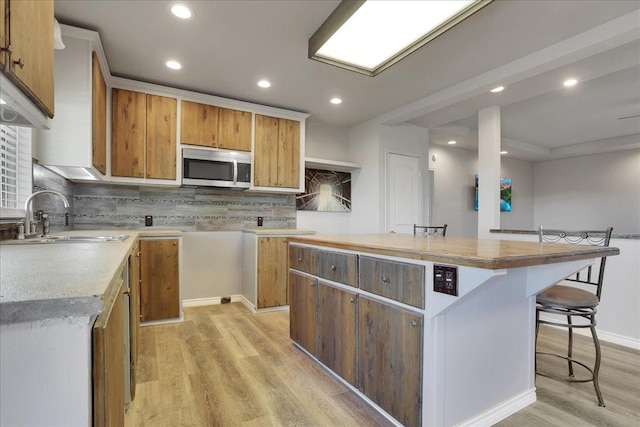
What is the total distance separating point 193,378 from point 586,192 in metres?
8.03

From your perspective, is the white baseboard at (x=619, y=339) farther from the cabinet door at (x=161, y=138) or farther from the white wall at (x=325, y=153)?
the cabinet door at (x=161, y=138)

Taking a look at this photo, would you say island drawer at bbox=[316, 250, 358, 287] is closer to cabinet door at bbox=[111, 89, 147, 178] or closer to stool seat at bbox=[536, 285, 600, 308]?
stool seat at bbox=[536, 285, 600, 308]

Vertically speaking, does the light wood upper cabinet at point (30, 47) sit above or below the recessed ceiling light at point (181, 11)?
below

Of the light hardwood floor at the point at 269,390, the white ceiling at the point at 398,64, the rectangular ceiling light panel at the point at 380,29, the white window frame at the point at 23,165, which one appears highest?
the white ceiling at the point at 398,64

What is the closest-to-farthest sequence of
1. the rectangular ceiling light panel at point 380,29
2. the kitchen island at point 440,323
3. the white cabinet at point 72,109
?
the kitchen island at point 440,323
the rectangular ceiling light panel at point 380,29
the white cabinet at point 72,109

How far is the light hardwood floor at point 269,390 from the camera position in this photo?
1702 mm

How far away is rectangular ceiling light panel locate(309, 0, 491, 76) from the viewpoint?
1.82 m

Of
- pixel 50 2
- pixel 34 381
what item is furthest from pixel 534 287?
pixel 50 2

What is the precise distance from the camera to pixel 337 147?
4.77 meters

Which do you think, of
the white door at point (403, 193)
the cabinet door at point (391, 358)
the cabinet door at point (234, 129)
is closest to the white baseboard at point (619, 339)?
the white door at point (403, 193)

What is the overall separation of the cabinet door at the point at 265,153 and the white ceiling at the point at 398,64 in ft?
0.86

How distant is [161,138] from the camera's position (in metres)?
3.30

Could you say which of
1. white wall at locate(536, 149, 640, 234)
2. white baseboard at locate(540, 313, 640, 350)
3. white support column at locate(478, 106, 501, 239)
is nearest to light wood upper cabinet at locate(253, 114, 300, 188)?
white support column at locate(478, 106, 501, 239)

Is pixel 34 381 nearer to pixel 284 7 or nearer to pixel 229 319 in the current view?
pixel 284 7
